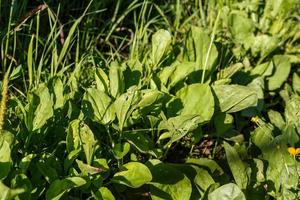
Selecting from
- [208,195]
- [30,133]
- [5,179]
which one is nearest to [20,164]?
[5,179]

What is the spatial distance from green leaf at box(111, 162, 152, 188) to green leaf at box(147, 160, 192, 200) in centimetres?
8

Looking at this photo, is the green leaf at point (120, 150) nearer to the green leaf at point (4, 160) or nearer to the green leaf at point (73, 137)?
the green leaf at point (73, 137)

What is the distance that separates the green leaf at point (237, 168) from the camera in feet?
5.87

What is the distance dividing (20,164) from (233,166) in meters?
0.69

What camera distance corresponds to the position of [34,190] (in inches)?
61.6

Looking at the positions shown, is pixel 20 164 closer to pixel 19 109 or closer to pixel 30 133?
pixel 30 133

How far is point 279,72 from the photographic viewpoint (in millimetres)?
2475

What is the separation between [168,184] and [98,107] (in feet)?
1.13

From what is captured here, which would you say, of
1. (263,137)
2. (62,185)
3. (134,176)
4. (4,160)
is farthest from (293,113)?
(4,160)

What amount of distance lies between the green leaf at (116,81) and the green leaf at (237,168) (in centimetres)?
42

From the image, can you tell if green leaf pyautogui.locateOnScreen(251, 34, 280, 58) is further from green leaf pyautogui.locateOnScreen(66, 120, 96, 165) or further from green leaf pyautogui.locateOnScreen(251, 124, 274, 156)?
green leaf pyautogui.locateOnScreen(66, 120, 96, 165)

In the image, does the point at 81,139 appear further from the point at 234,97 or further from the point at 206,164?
the point at 234,97

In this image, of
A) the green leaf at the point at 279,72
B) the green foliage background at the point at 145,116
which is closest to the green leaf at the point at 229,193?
the green foliage background at the point at 145,116

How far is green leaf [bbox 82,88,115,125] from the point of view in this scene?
1.80 metres
